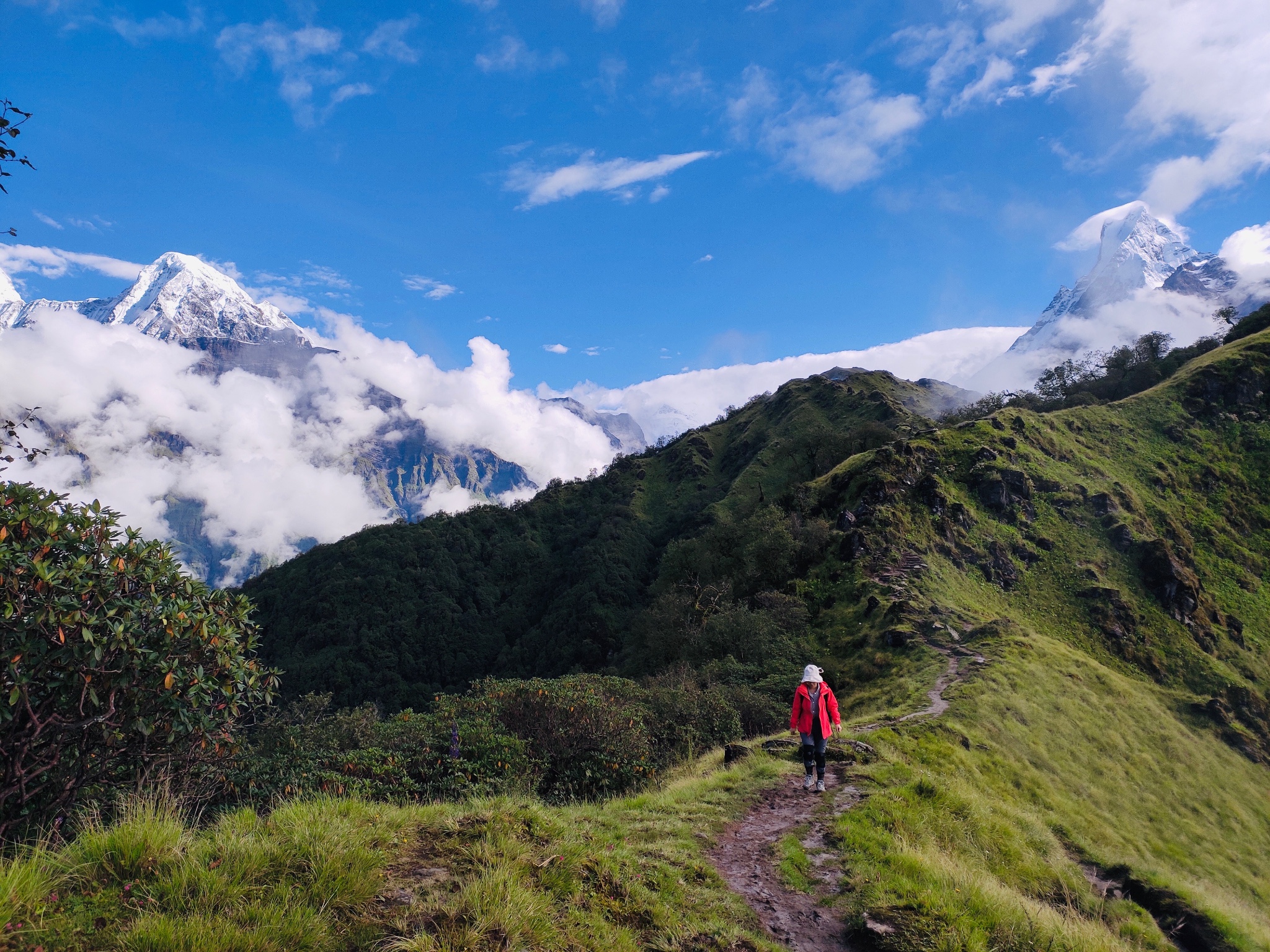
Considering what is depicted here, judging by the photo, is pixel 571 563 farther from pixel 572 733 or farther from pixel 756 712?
pixel 572 733

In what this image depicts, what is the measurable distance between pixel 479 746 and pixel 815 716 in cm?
703

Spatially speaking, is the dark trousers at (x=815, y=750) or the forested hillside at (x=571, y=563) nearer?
the dark trousers at (x=815, y=750)

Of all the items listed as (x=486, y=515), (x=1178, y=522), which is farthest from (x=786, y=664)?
(x=486, y=515)

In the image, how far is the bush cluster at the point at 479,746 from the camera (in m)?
9.43

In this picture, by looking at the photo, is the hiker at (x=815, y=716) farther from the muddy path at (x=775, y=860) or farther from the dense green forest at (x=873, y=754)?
the dense green forest at (x=873, y=754)

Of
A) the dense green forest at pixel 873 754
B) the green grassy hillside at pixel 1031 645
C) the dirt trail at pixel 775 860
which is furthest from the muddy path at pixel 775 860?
the green grassy hillside at pixel 1031 645

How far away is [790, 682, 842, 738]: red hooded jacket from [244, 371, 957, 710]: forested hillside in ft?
109

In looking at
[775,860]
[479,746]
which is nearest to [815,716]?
[775,860]

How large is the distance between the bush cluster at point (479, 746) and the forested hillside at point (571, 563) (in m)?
30.1

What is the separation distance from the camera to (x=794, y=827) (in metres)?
Result: 10.4

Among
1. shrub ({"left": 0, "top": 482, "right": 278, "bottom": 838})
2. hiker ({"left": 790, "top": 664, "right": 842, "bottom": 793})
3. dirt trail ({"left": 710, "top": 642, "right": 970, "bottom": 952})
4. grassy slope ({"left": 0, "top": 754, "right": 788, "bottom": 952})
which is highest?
shrub ({"left": 0, "top": 482, "right": 278, "bottom": 838})

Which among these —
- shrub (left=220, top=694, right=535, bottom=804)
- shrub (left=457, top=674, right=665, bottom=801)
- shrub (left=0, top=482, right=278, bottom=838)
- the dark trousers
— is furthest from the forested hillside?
shrub (left=0, top=482, right=278, bottom=838)

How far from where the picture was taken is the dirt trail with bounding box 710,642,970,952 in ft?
23.5

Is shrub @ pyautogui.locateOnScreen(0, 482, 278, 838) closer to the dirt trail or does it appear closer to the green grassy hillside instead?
the dirt trail
